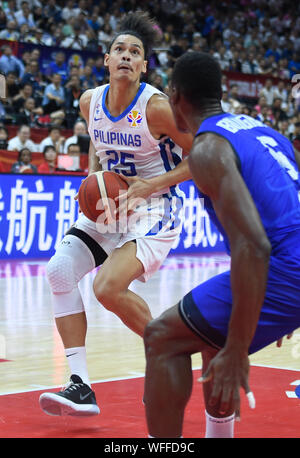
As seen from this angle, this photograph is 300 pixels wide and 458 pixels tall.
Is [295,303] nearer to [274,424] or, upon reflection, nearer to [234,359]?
[234,359]

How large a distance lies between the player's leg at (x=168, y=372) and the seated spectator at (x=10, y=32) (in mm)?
13746

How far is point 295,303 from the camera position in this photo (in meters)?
2.92

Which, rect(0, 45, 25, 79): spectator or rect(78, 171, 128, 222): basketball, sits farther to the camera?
rect(0, 45, 25, 79): spectator

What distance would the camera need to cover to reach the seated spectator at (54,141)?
42.9ft

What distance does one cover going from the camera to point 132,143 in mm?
4777

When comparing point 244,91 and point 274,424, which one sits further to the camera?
point 244,91

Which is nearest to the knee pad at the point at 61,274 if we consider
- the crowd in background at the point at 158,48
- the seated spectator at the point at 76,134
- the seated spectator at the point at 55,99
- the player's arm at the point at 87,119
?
the player's arm at the point at 87,119

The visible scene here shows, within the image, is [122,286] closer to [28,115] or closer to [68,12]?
[28,115]

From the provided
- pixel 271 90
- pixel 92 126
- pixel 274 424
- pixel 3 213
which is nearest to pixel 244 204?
pixel 274 424

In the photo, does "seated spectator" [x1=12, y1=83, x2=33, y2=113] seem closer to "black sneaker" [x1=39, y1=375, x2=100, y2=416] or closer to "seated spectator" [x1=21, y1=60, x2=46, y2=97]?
"seated spectator" [x1=21, y1=60, x2=46, y2=97]

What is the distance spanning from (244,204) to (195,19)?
21.6m

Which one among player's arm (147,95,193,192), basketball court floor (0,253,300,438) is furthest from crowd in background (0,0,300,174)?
player's arm (147,95,193,192)

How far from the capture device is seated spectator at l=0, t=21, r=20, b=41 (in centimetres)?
1592

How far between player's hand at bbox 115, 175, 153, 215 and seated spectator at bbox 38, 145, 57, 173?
26.2ft
